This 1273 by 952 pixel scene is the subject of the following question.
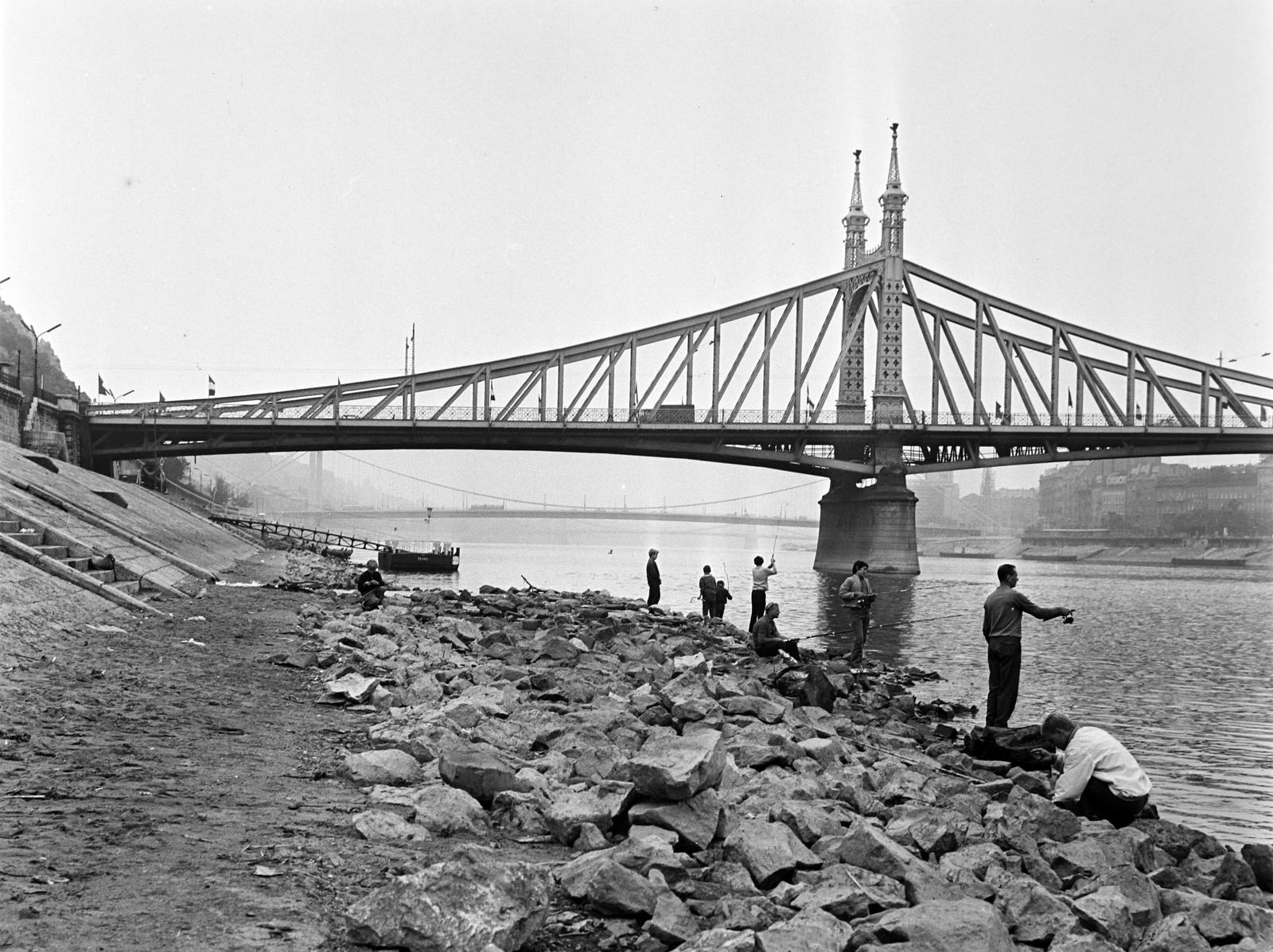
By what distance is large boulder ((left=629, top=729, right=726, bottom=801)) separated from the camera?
7047 millimetres

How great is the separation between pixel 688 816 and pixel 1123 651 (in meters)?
25.5

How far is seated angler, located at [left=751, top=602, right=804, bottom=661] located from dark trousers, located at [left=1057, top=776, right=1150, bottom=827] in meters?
10.0

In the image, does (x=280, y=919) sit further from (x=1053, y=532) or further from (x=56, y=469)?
(x=1053, y=532)

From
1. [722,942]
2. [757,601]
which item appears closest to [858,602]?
[757,601]

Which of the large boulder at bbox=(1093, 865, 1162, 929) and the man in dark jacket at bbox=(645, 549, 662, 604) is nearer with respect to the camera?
the large boulder at bbox=(1093, 865, 1162, 929)

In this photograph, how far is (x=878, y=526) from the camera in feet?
257

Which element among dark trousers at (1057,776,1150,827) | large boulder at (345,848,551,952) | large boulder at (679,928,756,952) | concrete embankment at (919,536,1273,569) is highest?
large boulder at (345,848,551,952)

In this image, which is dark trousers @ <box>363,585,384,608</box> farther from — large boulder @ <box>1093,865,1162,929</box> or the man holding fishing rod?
large boulder @ <box>1093,865,1162,929</box>

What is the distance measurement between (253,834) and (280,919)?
1.39m

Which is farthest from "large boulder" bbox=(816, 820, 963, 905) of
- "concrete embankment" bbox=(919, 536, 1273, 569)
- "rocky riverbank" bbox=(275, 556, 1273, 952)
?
"concrete embankment" bbox=(919, 536, 1273, 569)

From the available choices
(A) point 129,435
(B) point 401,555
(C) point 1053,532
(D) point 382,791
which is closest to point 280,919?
(D) point 382,791

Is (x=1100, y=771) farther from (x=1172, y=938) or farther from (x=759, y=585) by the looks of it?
(x=759, y=585)

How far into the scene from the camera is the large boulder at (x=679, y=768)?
7.05m

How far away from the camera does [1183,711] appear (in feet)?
62.0
